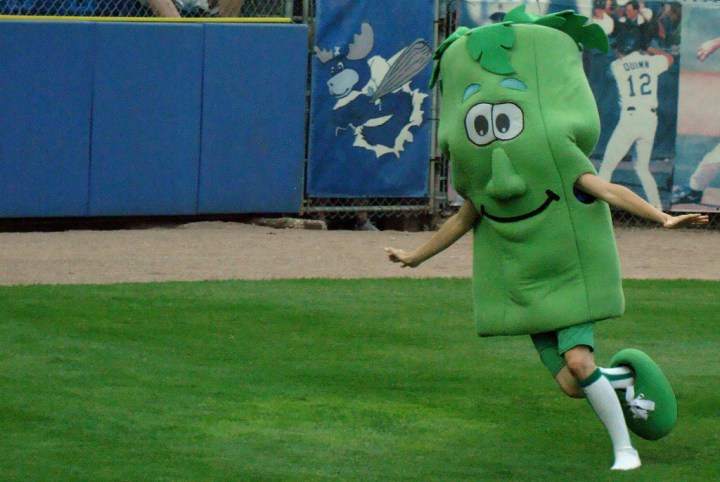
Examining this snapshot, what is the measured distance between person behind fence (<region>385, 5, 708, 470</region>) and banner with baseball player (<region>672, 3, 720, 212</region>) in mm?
8582

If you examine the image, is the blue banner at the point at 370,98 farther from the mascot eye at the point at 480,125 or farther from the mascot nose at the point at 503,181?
the mascot nose at the point at 503,181

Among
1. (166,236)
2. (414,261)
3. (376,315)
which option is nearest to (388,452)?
(414,261)

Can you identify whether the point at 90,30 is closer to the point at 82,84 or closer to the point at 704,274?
the point at 82,84

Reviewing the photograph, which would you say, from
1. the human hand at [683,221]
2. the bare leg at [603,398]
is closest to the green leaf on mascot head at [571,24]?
the human hand at [683,221]

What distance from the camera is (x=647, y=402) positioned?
5.12 m

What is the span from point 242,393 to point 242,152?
6439 millimetres

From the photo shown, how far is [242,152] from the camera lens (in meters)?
12.4

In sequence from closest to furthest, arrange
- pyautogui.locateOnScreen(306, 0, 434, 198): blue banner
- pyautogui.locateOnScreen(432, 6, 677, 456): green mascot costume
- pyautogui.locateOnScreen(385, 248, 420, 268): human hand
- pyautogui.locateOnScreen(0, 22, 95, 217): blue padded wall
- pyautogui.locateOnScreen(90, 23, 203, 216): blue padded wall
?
pyautogui.locateOnScreen(432, 6, 677, 456): green mascot costume, pyautogui.locateOnScreen(385, 248, 420, 268): human hand, pyautogui.locateOnScreen(0, 22, 95, 217): blue padded wall, pyautogui.locateOnScreen(90, 23, 203, 216): blue padded wall, pyautogui.locateOnScreen(306, 0, 434, 198): blue banner

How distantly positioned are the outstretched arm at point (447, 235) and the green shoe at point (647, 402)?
77cm

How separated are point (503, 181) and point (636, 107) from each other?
8.73 metres

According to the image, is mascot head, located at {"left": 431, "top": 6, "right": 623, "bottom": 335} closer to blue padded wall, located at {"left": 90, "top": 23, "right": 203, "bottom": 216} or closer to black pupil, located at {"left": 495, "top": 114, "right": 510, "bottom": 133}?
black pupil, located at {"left": 495, "top": 114, "right": 510, "bottom": 133}

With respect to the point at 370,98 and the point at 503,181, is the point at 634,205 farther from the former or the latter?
the point at 370,98

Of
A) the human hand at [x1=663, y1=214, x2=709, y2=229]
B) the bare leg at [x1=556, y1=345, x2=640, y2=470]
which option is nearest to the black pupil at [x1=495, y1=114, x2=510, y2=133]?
the human hand at [x1=663, y1=214, x2=709, y2=229]

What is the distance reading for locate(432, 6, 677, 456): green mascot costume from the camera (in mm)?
5012
